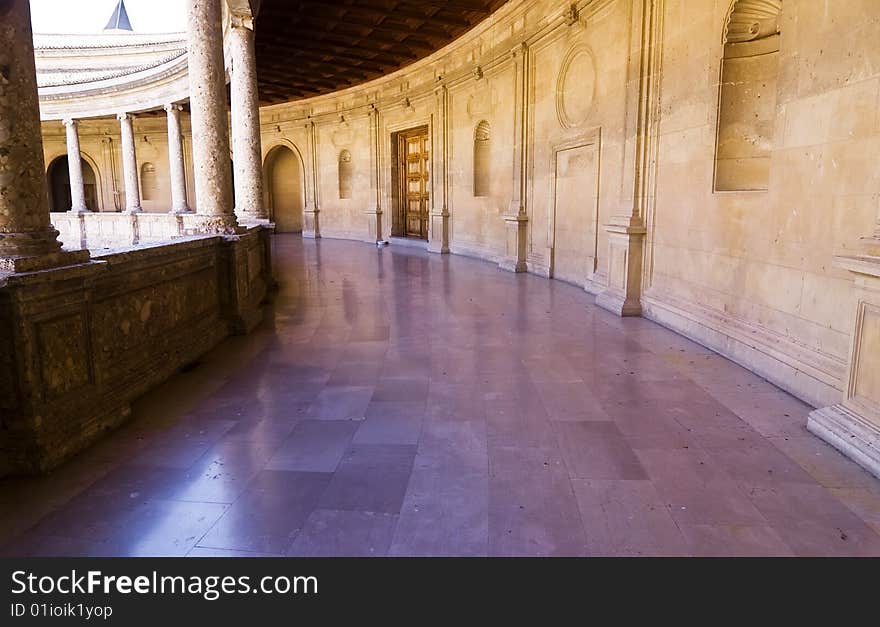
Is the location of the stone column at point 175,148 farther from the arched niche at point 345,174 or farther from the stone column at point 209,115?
the stone column at point 209,115

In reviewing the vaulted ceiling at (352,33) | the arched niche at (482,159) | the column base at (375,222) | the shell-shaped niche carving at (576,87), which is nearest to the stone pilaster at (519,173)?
the shell-shaped niche carving at (576,87)

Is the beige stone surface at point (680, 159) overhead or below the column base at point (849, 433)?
overhead

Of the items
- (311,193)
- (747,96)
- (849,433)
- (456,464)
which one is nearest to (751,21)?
(747,96)

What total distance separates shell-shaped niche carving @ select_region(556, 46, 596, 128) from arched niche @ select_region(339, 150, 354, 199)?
12.9m

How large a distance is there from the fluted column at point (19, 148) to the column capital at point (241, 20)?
22.5 feet

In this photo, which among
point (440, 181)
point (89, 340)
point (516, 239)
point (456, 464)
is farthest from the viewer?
point (440, 181)

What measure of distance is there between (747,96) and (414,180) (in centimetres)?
1408

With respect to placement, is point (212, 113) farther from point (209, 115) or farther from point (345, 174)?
point (345, 174)

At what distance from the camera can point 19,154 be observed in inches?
151

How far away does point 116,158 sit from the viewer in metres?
28.9

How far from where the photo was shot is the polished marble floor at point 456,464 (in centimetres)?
302

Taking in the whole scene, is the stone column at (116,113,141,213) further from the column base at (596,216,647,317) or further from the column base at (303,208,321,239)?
the column base at (596,216,647,317)
